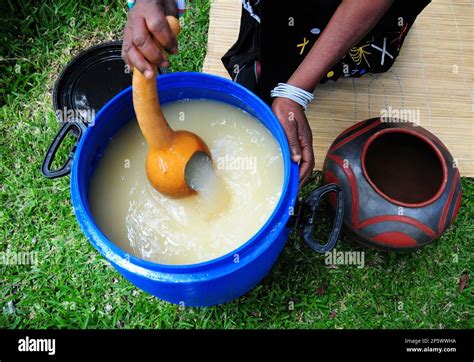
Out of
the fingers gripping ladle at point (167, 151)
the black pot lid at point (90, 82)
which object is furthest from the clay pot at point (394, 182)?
the black pot lid at point (90, 82)

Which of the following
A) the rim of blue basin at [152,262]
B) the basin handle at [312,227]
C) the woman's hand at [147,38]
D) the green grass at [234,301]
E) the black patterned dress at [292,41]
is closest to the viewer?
the woman's hand at [147,38]

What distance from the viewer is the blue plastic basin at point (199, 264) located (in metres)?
1.34

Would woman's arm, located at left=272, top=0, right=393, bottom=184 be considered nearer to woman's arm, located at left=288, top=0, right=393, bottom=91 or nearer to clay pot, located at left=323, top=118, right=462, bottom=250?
woman's arm, located at left=288, top=0, right=393, bottom=91

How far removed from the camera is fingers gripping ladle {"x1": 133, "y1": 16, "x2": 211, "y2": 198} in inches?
55.1

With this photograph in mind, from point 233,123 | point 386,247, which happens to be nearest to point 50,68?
point 233,123

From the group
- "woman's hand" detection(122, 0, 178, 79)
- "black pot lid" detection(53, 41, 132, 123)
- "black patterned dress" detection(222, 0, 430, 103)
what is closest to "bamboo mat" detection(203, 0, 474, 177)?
"black patterned dress" detection(222, 0, 430, 103)

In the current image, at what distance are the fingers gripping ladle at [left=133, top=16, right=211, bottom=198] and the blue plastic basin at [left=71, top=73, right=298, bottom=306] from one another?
0.56 feet

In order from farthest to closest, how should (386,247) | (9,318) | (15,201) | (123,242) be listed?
(15,201) < (9,318) < (386,247) < (123,242)

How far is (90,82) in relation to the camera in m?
2.23

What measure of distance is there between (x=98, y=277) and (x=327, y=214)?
0.98 meters

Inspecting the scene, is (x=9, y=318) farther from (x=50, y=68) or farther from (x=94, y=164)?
(x=50, y=68)

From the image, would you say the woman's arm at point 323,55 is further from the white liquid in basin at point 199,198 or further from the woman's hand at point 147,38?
the woman's hand at point 147,38

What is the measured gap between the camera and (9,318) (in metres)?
1.98

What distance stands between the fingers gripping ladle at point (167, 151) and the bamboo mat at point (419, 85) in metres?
0.81
